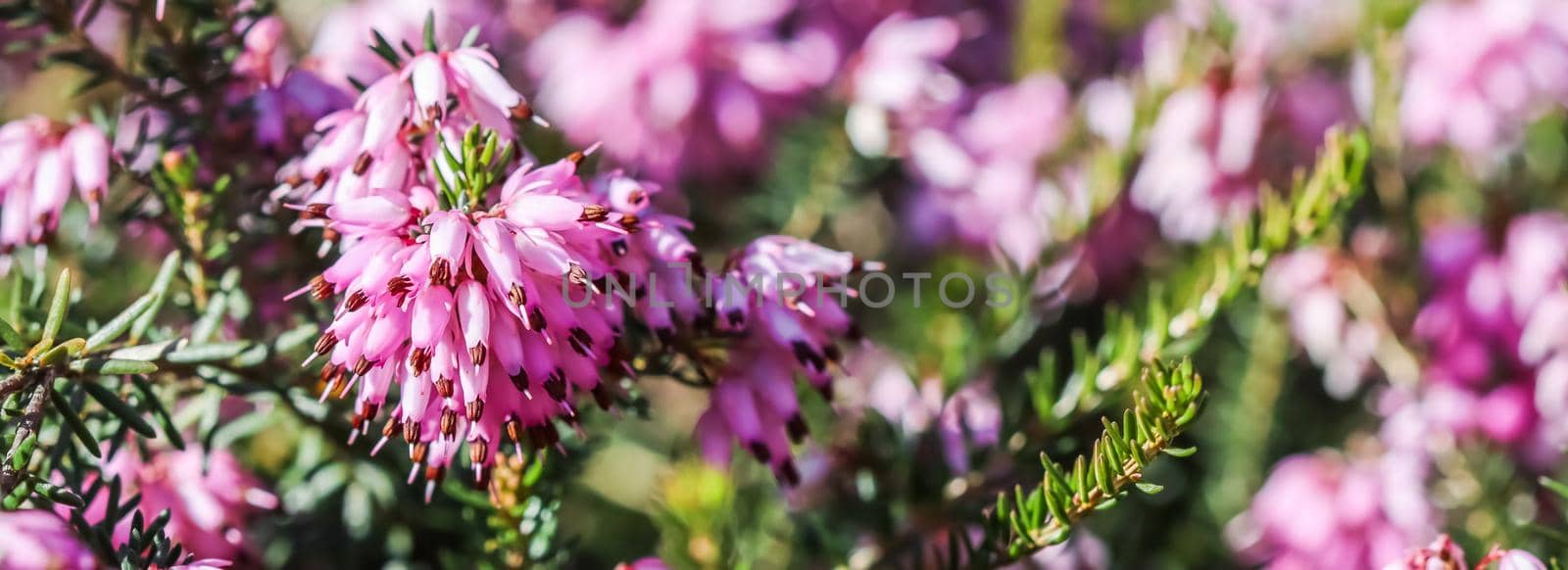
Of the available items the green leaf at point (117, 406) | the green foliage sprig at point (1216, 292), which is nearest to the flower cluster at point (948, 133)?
the green foliage sprig at point (1216, 292)

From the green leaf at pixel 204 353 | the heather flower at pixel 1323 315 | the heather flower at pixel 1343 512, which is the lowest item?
the heather flower at pixel 1343 512

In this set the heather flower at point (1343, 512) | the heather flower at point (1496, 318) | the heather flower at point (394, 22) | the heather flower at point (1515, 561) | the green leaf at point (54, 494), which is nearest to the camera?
the green leaf at point (54, 494)

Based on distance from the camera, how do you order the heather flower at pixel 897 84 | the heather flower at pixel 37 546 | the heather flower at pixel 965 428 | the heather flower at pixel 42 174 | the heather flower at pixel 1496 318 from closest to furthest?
the heather flower at pixel 37 546
the heather flower at pixel 42 174
the heather flower at pixel 965 428
the heather flower at pixel 1496 318
the heather flower at pixel 897 84

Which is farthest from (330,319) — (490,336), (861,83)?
(861,83)

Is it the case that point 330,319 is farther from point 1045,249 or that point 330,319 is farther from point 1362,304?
point 1362,304

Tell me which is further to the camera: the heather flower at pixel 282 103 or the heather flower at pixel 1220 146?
the heather flower at pixel 1220 146

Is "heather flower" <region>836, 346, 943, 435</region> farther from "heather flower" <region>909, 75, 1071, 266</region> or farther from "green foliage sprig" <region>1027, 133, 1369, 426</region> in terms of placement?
"heather flower" <region>909, 75, 1071, 266</region>

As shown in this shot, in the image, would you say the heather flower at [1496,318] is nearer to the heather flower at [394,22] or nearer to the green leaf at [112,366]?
the heather flower at [394,22]
